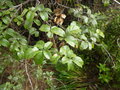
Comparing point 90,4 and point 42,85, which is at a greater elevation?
point 90,4

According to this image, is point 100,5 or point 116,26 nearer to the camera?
point 116,26

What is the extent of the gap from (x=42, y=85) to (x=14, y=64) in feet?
1.33

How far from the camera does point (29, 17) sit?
3.69 ft

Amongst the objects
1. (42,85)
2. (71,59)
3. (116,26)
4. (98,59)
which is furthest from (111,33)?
(71,59)

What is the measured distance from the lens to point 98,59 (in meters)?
2.17

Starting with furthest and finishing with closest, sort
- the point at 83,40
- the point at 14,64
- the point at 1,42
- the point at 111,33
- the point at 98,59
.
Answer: the point at 98,59 < the point at 111,33 < the point at 14,64 < the point at 83,40 < the point at 1,42

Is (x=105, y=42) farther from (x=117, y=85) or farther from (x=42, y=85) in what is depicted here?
(x=42, y=85)

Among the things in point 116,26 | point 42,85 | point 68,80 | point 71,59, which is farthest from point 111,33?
point 71,59

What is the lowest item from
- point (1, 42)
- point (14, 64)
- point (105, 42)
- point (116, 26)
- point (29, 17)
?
point (14, 64)

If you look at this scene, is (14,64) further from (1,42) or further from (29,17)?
(29,17)

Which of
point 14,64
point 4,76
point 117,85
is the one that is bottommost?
point 117,85

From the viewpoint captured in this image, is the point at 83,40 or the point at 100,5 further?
the point at 100,5

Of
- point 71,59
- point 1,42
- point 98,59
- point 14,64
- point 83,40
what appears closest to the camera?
point 71,59

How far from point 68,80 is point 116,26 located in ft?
2.70
